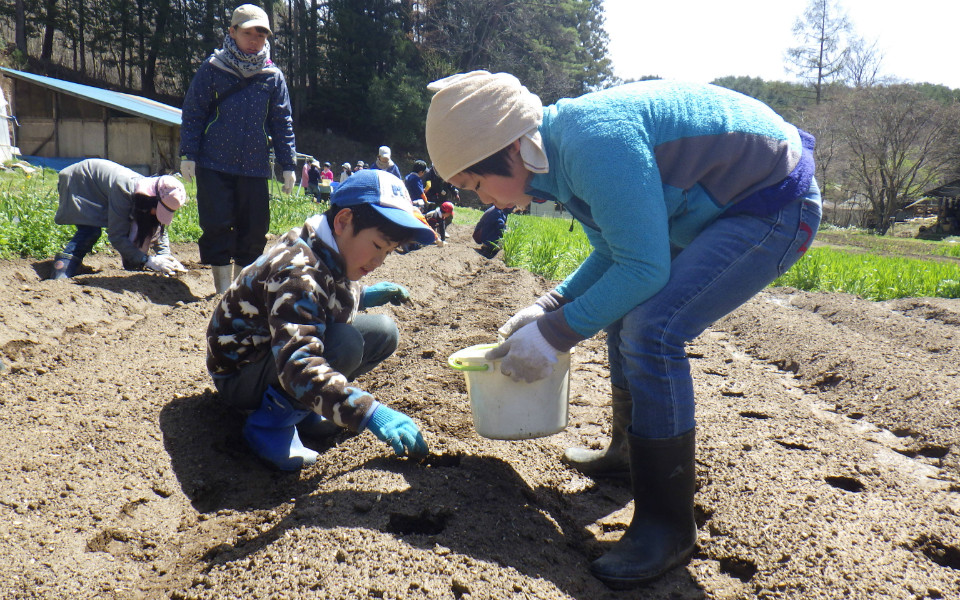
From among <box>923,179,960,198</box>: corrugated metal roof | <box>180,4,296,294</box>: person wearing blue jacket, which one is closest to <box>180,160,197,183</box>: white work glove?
<box>180,4,296,294</box>: person wearing blue jacket

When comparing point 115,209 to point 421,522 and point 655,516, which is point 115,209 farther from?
point 655,516

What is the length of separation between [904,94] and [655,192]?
31660 millimetres

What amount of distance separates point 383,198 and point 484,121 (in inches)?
21.6

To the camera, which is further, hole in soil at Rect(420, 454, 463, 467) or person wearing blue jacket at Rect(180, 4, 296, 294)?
person wearing blue jacket at Rect(180, 4, 296, 294)

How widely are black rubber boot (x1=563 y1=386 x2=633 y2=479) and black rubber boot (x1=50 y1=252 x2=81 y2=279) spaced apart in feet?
13.3

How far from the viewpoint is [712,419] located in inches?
111

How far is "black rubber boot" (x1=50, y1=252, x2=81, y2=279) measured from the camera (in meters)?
4.74

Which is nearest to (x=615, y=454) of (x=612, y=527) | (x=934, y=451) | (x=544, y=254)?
(x=612, y=527)

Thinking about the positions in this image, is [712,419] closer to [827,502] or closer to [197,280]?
[827,502]

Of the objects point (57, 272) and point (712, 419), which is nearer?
point (712, 419)

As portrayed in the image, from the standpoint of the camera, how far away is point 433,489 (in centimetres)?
198

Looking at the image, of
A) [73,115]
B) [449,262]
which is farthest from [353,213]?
[73,115]

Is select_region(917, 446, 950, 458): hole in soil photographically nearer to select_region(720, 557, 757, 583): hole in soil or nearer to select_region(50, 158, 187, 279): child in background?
select_region(720, 557, 757, 583): hole in soil

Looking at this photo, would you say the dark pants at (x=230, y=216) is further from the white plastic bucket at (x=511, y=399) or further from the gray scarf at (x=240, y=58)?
the white plastic bucket at (x=511, y=399)
